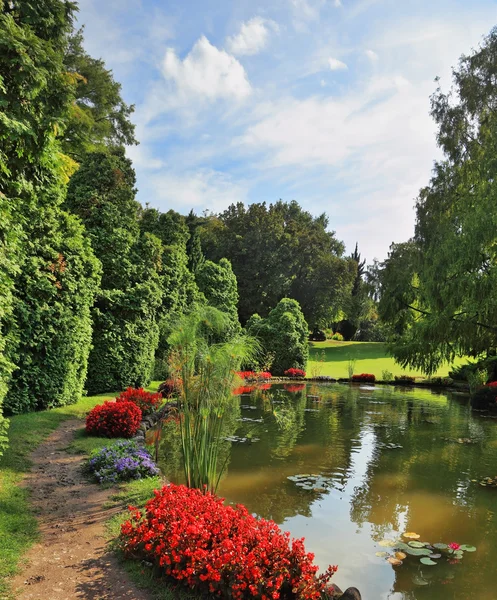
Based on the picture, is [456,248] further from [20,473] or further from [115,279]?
[20,473]

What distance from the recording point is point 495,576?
4.17 m

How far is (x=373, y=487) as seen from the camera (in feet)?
22.0

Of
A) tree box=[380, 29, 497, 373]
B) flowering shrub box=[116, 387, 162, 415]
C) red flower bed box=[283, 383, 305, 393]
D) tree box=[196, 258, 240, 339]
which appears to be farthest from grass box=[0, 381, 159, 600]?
tree box=[196, 258, 240, 339]

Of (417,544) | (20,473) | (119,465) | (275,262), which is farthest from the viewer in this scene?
(275,262)

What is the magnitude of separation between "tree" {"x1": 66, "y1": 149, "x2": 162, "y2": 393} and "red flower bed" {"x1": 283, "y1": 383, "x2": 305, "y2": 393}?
716 centimetres

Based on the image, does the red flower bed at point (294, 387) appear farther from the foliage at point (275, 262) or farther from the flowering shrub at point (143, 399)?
the foliage at point (275, 262)

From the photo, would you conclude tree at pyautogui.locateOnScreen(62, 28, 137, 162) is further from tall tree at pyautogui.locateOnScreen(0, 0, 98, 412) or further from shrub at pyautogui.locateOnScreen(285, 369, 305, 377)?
shrub at pyautogui.locateOnScreen(285, 369, 305, 377)

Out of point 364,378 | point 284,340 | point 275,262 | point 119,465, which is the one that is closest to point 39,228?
point 119,465

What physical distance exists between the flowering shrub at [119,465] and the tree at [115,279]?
6234 millimetres

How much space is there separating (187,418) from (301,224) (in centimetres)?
4185

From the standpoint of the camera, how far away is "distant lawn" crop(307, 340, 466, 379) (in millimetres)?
26711

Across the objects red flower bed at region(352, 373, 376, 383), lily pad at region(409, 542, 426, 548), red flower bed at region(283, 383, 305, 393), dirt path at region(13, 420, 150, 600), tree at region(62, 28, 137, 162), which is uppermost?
tree at region(62, 28, 137, 162)

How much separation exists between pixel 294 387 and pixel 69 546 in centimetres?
1654

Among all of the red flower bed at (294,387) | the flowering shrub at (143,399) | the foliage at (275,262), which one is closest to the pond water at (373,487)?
the flowering shrub at (143,399)
